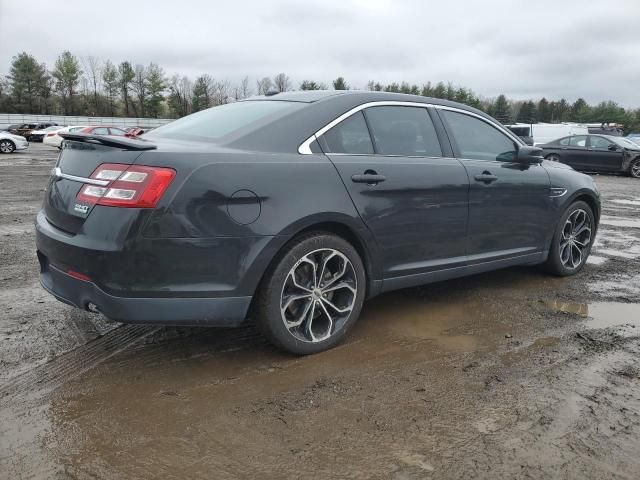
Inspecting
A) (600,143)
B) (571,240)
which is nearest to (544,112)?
(600,143)

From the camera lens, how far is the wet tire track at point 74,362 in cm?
286

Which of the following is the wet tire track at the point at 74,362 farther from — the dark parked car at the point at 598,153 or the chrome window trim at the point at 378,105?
the dark parked car at the point at 598,153

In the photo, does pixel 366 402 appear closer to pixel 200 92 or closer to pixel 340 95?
pixel 340 95

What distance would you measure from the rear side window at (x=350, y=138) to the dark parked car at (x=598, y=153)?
1640 centimetres

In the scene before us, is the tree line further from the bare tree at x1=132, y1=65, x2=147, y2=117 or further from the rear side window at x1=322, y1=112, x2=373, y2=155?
the rear side window at x1=322, y1=112, x2=373, y2=155

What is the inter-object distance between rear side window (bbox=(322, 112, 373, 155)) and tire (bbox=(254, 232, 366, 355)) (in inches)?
22.2

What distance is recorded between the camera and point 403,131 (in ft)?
12.6

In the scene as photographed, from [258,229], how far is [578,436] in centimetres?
183

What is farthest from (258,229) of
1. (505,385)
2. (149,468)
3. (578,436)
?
(578,436)

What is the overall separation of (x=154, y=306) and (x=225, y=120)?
142 centimetres

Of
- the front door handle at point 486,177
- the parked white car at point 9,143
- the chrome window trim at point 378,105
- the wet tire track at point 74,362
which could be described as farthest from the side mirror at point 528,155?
the parked white car at point 9,143

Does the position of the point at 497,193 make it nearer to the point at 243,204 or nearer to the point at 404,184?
the point at 404,184

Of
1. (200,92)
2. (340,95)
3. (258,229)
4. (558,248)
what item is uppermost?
(200,92)

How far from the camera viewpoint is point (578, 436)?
2.45 metres
